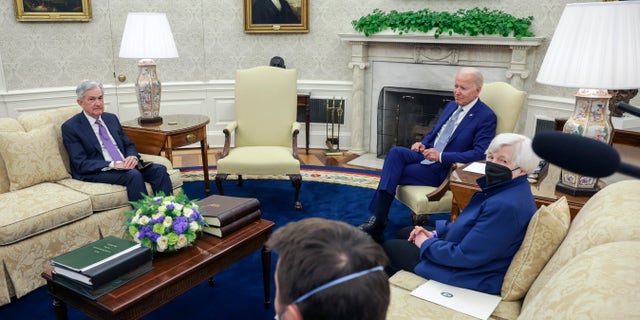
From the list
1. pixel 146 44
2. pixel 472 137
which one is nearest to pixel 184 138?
pixel 146 44

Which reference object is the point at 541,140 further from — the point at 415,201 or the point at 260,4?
the point at 260,4

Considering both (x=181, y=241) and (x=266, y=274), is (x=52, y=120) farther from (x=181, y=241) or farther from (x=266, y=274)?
(x=266, y=274)

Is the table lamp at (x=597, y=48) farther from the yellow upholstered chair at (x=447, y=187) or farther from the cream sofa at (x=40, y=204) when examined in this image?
the cream sofa at (x=40, y=204)

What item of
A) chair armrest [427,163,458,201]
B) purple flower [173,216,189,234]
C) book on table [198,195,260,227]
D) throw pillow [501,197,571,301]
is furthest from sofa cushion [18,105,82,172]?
throw pillow [501,197,571,301]

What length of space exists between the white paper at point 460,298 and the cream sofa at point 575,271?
0.03 m

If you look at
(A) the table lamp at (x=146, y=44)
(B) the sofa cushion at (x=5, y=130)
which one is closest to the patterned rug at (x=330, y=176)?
(A) the table lamp at (x=146, y=44)

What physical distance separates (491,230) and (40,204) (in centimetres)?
261

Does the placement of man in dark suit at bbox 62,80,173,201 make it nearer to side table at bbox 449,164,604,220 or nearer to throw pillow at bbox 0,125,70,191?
throw pillow at bbox 0,125,70,191

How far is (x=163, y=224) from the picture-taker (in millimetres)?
2215

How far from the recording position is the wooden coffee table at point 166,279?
75.2 inches

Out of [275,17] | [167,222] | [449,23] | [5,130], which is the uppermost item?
[275,17]

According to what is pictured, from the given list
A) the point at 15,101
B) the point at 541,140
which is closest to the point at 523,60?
the point at 541,140

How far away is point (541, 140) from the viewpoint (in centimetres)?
57

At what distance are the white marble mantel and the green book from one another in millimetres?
3942
